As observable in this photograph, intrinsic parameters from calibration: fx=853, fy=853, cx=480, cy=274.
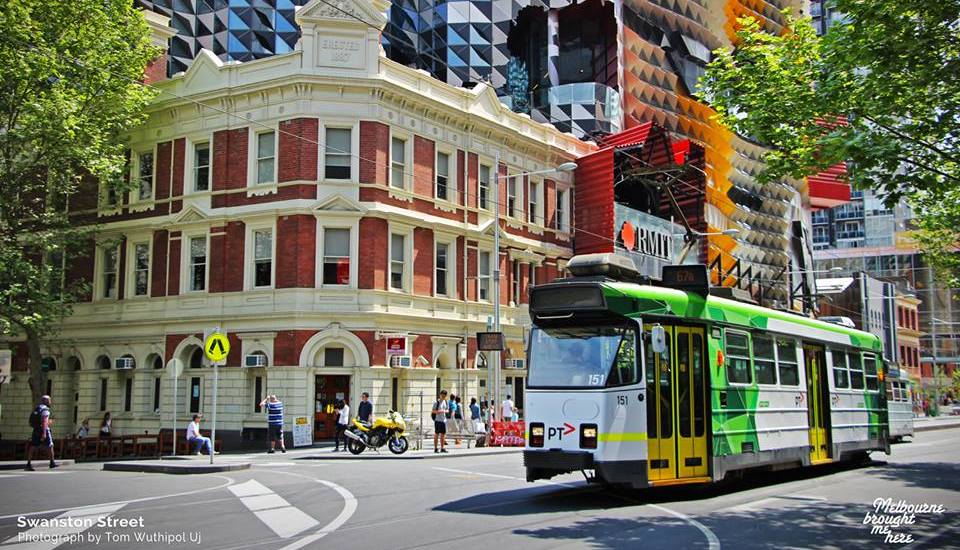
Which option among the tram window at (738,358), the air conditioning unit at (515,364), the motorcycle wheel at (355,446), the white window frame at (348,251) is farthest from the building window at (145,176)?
the tram window at (738,358)

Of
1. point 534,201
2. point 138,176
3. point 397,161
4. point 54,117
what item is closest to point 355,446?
point 397,161

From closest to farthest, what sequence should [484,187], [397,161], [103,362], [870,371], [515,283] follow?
[870,371] < [397,161] < [103,362] < [484,187] < [515,283]

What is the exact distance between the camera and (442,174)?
115 feet

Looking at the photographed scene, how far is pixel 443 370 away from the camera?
111ft

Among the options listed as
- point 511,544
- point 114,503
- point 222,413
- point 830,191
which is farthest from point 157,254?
point 830,191

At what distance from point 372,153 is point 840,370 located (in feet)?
60.3

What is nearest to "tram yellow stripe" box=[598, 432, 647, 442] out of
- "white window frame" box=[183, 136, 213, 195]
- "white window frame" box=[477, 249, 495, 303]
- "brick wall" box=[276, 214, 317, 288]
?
"brick wall" box=[276, 214, 317, 288]

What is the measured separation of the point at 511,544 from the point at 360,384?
21103 mm

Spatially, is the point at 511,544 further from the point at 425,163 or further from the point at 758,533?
the point at 425,163

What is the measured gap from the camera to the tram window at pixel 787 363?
1667 centimetres

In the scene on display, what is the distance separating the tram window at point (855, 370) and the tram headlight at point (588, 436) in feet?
32.1

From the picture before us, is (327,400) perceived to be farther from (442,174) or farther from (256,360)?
(442,174)

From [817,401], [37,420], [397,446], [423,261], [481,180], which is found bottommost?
[397,446]

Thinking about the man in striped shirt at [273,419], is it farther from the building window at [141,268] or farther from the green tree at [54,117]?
the building window at [141,268]
